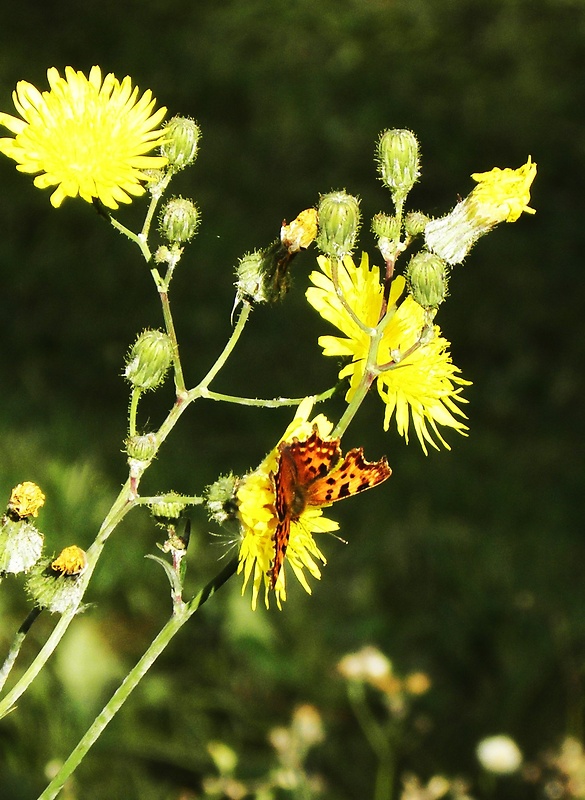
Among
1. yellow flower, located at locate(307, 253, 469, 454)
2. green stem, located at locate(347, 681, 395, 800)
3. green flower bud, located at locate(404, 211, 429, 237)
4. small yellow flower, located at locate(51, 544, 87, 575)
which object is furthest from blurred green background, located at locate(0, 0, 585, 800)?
green flower bud, located at locate(404, 211, 429, 237)

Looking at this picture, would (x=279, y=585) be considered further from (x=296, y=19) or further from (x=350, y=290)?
(x=296, y=19)

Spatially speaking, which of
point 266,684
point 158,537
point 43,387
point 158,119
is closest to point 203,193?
point 43,387

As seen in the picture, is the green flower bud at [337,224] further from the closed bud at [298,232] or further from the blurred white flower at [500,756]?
the blurred white flower at [500,756]

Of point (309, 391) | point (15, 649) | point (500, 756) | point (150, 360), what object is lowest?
point (15, 649)

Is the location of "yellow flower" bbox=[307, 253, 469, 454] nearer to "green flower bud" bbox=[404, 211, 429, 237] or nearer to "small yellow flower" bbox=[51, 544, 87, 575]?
"green flower bud" bbox=[404, 211, 429, 237]

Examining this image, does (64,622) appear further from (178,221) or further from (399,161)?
(399,161)

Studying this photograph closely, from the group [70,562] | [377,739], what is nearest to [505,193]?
[70,562]
